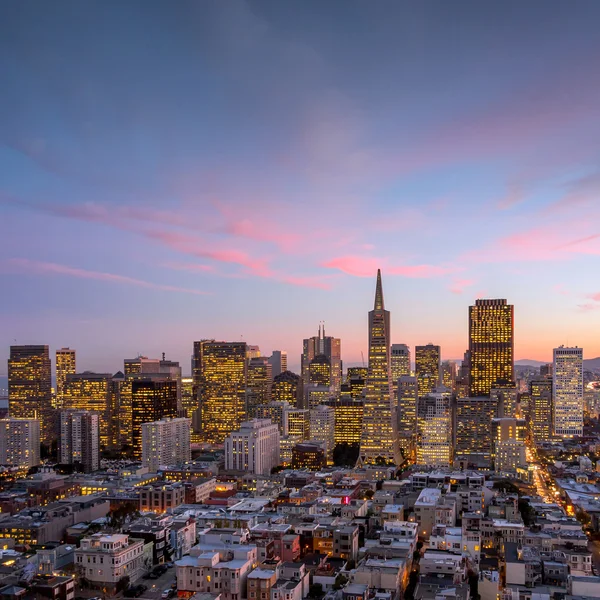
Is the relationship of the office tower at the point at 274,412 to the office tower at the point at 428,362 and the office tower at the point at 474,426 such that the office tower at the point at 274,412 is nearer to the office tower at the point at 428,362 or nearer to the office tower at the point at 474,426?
the office tower at the point at 474,426

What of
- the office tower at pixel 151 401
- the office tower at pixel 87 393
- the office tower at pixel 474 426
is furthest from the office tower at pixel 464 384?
the office tower at pixel 87 393

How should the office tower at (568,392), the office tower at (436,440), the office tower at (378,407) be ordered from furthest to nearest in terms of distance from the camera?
the office tower at (568,392) < the office tower at (378,407) < the office tower at (436,440)

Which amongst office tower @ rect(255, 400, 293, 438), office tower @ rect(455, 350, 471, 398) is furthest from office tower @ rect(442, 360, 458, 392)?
office tower @ rect(255, 400, 293, 438)

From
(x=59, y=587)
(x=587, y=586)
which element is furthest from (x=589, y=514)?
(x=59, y=587)

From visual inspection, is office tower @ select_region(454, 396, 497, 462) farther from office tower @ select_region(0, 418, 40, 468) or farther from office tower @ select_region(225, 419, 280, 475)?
office tower @ select_region(0, 418, 40, 468)

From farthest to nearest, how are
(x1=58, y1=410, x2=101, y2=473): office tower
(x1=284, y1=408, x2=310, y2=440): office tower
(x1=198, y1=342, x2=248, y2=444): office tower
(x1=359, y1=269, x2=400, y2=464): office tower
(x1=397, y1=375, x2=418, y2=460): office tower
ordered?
(x1=198, y1=342, x2=248, y2=444): office tower
(x1=397, y1=375, x2=418, y2=460): office tower
(x1=284, y1=408, x2=310, y2=440): office tower
(x1=359, y1=269, x2=400, y2=464): office tower
(x1=58, y1=410, x2=101, y2=473): office tower

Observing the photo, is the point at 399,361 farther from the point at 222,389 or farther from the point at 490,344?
the point at 222,389

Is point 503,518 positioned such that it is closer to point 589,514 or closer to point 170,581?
point 589,514
